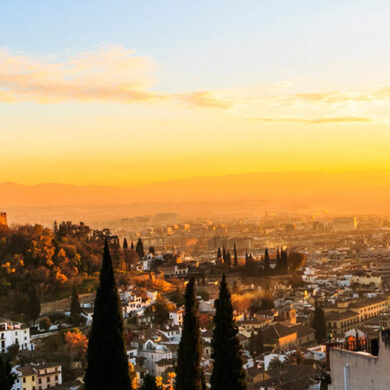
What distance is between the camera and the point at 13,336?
33844 millimetres

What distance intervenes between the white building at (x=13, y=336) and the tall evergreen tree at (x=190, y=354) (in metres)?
21.9

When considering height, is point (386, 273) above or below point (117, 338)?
below

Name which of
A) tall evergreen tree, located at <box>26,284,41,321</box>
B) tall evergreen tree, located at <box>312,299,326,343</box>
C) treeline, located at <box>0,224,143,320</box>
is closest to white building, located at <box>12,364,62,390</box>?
tall evergreen tree, located at <box>26,284,41,321</box>

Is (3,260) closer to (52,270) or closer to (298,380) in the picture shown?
(52,270)

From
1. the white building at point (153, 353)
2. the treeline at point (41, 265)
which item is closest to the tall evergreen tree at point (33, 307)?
the treeline at point (41, 265)

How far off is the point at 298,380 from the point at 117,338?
14800 millimetres

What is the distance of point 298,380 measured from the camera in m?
26.2

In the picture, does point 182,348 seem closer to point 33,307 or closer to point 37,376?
point 37,376

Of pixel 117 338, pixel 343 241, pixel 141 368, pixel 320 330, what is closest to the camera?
pixel 117 338

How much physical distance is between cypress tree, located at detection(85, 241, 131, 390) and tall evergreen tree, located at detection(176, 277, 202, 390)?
1.05 meters

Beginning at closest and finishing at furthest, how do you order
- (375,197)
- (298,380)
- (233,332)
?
1. (233,332)
2. (298,380)
3. (375,197)

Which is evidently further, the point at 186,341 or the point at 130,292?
the point at 130,292

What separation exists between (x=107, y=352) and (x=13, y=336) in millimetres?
22457

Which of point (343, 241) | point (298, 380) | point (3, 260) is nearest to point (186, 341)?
point (298, 380)
